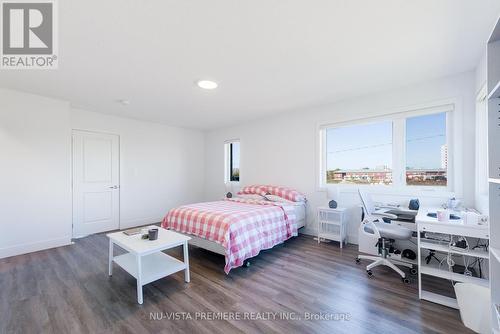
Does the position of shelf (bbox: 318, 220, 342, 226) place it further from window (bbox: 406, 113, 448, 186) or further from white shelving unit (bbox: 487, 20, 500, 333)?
white shelving unit (bbox: 487, 20, 500, 333)

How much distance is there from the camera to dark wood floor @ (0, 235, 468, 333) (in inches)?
68.1

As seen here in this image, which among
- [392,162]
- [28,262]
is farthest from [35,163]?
[392,162]

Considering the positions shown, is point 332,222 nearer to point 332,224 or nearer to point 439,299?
point 332,224

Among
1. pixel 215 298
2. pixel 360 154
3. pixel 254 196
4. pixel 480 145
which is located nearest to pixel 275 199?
pixel 254 196

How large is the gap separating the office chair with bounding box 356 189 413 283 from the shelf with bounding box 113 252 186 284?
2162 millimetres

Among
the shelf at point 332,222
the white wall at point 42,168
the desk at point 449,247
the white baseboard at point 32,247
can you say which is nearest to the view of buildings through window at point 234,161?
the white wall at point 42,168

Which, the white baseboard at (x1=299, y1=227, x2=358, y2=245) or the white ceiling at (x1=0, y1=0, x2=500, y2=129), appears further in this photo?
the white baseboard at (x1=299, y1=227, x2=358, y2=245)

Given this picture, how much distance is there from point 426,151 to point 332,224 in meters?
1.70

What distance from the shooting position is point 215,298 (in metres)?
2.11

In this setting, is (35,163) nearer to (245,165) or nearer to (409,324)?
(245,165)

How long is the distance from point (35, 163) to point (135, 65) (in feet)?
7.87

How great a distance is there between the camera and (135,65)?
242 cm

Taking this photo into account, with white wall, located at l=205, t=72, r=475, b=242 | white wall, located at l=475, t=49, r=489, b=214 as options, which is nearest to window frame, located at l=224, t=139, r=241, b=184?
white wall, located at l=205, t=72, r=475, b=242

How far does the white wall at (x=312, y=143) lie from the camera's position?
8.77 feet
